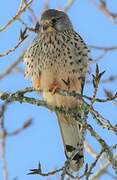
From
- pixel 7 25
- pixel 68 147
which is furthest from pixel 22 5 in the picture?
pixel 68 147

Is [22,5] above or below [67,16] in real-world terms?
below

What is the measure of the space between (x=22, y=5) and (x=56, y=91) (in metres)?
1.12

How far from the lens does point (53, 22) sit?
18.5 feet

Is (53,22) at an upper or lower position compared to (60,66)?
upper

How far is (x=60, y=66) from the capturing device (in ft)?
16.8

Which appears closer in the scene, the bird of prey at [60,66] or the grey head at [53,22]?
the bird of prey at [60,66]

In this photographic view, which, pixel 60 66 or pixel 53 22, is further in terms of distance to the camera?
pixel 53 22

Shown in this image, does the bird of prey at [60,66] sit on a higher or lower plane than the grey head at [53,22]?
lower

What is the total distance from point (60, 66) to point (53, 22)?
727 millimetres

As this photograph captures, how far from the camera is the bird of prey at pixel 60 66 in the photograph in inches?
202

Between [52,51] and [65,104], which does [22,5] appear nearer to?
[52,51]

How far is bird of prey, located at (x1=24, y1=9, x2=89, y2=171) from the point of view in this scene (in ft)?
16.8

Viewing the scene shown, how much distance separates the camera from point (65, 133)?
18.1 ft

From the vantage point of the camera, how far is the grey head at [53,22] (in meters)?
5.55
